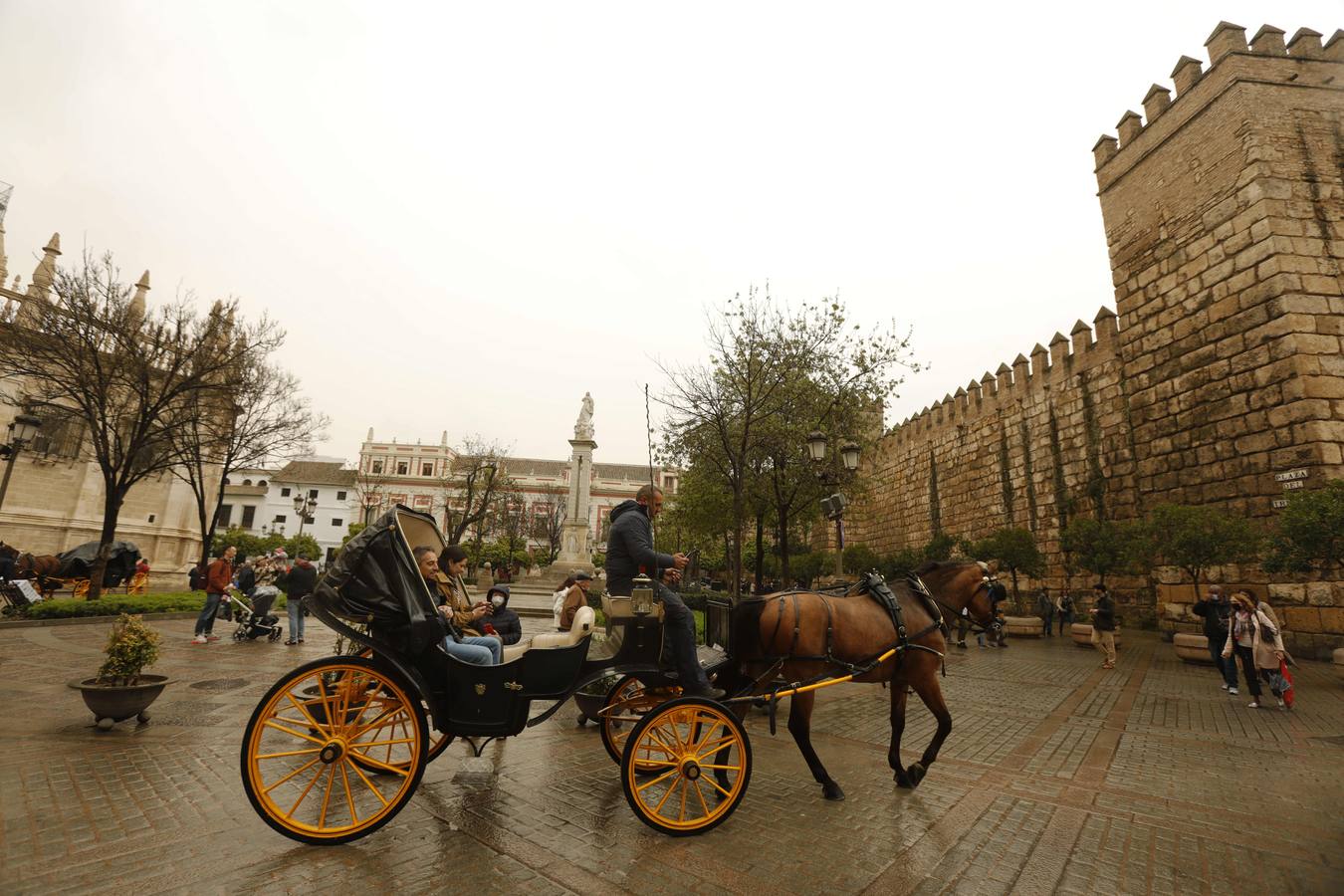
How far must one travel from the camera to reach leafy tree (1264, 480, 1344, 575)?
376 inches

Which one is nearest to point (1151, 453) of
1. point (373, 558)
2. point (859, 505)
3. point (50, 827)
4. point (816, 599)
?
point (859, 505)

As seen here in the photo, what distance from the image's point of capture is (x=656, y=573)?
4.75 metres

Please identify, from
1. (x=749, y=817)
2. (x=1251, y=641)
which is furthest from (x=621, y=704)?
(x=1251, y=641)

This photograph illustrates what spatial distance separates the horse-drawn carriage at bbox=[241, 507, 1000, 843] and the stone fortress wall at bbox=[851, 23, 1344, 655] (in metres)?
14.3

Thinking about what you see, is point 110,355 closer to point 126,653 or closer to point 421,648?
point 126,653

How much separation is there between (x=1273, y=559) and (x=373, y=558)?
1435 centimetres

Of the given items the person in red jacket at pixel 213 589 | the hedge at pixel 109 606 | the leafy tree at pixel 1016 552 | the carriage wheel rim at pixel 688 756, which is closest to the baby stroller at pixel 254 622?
the person in red jacket at pixel 213 589

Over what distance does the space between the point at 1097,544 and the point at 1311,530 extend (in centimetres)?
701

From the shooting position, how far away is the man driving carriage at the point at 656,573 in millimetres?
4359

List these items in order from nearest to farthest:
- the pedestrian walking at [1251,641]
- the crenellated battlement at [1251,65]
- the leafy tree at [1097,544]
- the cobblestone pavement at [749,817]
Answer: the cobblestone pavement at [749,817], the pedestrian walking at [1251,641], the crenellated battlement at [1251,65], the leafy tree at [1097,544]

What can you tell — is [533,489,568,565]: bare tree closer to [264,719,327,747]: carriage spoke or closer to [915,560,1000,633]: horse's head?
[915,560,1000,633]: horse's head

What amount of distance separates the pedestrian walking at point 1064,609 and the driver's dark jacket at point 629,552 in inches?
782

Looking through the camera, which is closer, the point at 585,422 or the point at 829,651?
the point at 829,651

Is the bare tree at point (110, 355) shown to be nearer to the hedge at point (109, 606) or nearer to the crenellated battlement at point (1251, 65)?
the hedge at point (109, 606)
